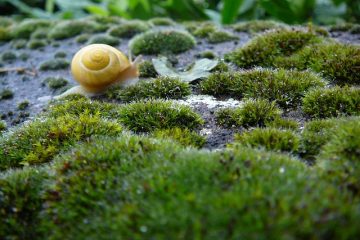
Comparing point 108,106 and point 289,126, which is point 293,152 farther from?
point 108,106

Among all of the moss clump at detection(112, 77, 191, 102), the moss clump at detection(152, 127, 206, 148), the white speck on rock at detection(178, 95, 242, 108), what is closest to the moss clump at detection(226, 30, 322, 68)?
the white speck on rock at detection(178, 95, 242, 108)

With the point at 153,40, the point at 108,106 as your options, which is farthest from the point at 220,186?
the point at 153,40

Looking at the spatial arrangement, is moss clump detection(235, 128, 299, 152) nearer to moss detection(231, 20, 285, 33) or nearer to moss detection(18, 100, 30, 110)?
moss detection(18, 100, 30, 110)

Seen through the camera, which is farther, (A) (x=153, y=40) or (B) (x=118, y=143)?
(A) (x=153, y=40)

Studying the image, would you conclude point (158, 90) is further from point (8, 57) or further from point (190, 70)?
point (8, 57)

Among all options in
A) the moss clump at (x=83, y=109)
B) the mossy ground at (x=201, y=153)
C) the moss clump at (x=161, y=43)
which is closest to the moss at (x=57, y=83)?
the mossy ground at (x=201, y=153)

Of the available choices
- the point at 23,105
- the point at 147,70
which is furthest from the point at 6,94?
the point at 147,70
